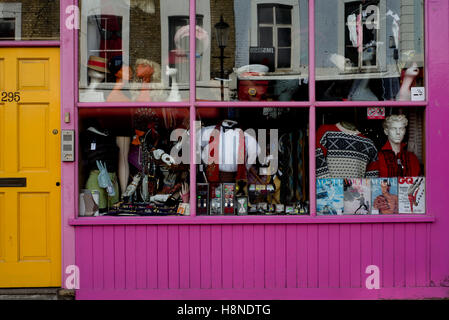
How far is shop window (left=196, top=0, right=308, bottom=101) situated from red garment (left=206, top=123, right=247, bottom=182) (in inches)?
17.5

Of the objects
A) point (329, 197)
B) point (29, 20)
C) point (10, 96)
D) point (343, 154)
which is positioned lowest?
point (329, 197)

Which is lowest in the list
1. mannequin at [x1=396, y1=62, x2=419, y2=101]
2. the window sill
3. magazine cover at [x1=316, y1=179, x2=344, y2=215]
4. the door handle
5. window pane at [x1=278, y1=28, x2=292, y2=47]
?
the window sill

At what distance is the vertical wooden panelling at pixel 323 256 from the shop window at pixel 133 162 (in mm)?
1473

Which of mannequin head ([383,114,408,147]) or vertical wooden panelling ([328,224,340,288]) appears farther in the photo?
mannequin head ([383,114,408,147])

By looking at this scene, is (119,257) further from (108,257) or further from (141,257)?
(141,257)

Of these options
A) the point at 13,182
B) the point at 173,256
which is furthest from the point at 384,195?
the point at 13,182

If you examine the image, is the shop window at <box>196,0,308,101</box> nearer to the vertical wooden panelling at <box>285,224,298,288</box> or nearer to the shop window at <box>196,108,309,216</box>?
the shop window at <box>196,108,309,216</box>

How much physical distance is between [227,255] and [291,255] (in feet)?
2.25

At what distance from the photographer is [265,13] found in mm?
5703

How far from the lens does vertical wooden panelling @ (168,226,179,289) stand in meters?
5.40

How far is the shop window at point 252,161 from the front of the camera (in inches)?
221

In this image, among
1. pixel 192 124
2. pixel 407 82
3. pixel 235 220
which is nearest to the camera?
pixel 235 220

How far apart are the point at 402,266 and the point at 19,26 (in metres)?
A: 4.91

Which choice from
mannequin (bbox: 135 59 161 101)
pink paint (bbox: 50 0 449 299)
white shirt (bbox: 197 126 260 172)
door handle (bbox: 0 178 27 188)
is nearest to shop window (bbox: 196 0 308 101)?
white shirt (bbox: 197 126 260 172)
